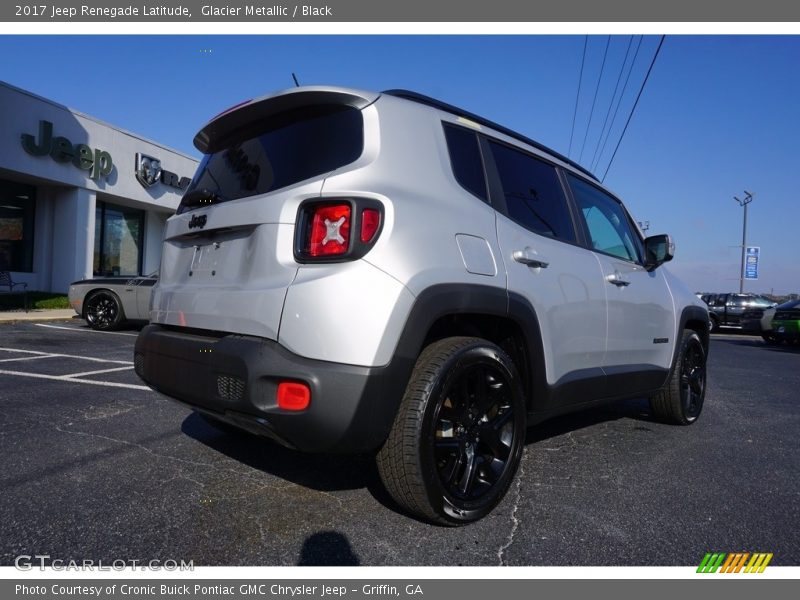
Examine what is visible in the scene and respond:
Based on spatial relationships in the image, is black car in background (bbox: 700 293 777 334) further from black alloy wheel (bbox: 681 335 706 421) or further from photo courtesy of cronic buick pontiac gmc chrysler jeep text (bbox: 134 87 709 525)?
photo courtesy of cronic buick pontiac gmc chrysler jeep text (bbox: 134 87 709 525)

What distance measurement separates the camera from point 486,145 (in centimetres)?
294

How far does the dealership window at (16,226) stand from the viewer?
15322mm

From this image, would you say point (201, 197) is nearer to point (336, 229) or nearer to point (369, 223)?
point (336, 229)

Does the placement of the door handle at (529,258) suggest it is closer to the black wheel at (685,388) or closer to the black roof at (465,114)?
the black roof at (465,114)

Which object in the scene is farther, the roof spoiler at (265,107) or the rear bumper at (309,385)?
the roof spoiler at (265,107)

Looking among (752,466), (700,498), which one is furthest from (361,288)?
(752,466)

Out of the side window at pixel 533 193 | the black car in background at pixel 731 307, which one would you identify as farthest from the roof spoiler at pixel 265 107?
the black car in background at pixel 731 307

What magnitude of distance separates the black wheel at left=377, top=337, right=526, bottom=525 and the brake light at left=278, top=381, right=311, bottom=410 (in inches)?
15.5

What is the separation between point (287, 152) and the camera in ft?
8.34

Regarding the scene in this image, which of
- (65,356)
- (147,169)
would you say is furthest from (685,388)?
(147,169)

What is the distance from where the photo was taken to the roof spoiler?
8.18 feet

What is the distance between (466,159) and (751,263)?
143 ft

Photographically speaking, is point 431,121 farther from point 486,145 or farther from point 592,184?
point 592,184

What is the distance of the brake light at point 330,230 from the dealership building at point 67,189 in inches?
583
